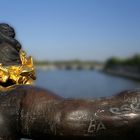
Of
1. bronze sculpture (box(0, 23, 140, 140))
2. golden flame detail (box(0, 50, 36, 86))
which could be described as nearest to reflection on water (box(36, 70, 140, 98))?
golden flame detail (box(0, 50, 36, 86))

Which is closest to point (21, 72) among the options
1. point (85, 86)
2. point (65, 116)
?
point (65, 116)

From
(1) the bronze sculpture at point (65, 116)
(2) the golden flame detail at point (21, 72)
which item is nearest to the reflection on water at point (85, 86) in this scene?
(2) the golden flame detail at point (21, 72)

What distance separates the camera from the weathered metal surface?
1.91 m

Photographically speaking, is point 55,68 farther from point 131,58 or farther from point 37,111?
point 37,111

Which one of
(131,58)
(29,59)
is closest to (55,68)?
(131,58)

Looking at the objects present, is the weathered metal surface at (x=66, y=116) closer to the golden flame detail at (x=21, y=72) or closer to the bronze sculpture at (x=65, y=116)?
the bronze sculpture at (x=65, y=116)

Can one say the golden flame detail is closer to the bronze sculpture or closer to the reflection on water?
the bronze sculpture

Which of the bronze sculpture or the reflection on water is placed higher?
the bronze sculpture

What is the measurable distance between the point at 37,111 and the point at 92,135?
0.26m

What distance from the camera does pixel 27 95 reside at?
2027 millimetres

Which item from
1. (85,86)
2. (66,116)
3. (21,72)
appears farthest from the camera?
(85,86)

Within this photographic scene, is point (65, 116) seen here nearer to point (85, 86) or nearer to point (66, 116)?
point (66, 116)

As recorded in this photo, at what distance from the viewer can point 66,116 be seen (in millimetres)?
1959

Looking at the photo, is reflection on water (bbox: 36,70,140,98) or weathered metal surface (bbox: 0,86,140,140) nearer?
weathered metal surface (bbox: 0,86,140,140)
